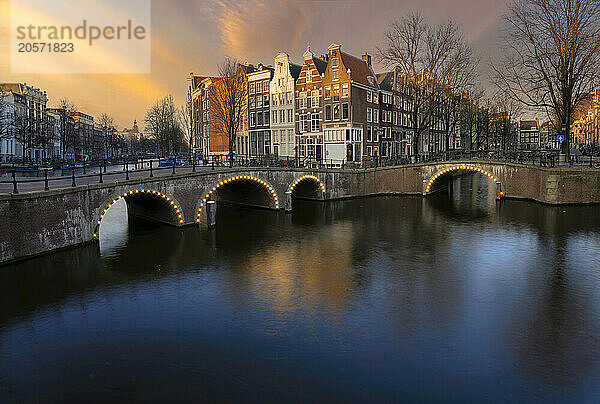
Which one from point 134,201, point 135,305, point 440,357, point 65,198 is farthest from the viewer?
point 134,201

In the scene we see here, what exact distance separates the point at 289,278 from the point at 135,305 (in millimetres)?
6785

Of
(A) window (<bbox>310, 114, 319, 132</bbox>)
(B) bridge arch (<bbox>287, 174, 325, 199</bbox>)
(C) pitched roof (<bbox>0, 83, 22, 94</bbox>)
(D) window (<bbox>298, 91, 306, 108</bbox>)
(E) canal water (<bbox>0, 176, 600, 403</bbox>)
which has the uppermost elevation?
(C) pitched roof (<bbox>0, 83, 22, 94</bbox>)

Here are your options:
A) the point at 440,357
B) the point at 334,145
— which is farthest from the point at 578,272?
the point at 334,145

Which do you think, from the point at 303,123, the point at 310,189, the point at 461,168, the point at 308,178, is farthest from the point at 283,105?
the point at 461,168

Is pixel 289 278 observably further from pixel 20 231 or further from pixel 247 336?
pixel 20 231

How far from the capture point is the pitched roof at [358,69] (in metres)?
55.6

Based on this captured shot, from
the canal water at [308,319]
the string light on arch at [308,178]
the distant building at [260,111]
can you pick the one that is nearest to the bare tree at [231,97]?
the distant building at [260,111]

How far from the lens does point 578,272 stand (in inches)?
803

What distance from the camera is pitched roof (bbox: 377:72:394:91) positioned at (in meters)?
65.7

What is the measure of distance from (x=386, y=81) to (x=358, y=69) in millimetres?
10983

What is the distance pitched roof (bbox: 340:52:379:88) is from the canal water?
33.1 meters

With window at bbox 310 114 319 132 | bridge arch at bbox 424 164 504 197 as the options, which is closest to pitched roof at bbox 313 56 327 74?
window at bbox 310 114 319 132

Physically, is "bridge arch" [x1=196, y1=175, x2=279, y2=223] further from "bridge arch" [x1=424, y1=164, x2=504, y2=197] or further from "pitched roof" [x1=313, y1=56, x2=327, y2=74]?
"pitched roof" [x1=313, y1=56, x2=327, y2=74]

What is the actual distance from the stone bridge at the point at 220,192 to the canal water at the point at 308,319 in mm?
1538
